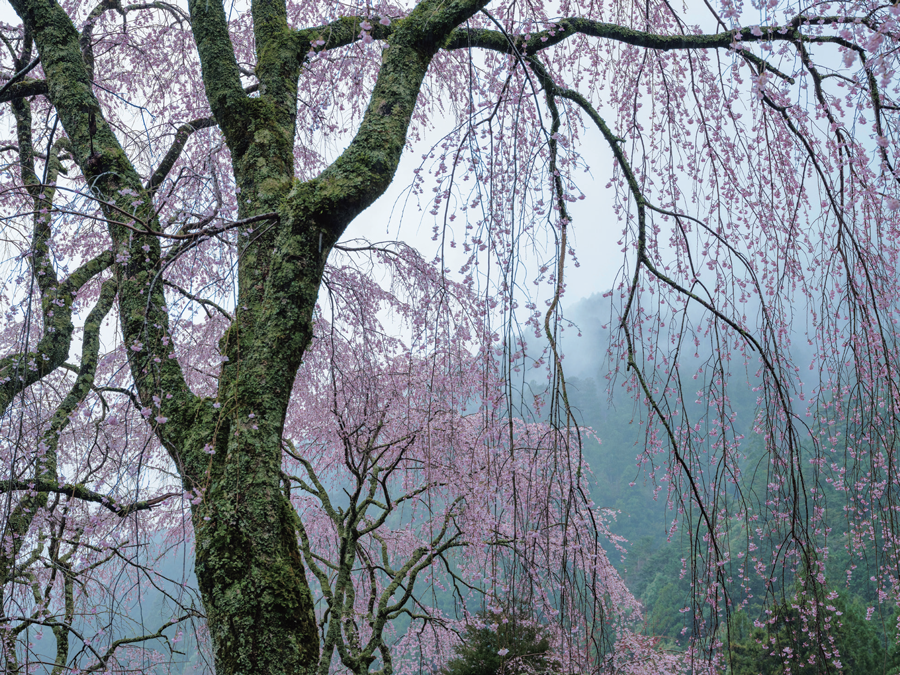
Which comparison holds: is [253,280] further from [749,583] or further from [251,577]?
[749,583]

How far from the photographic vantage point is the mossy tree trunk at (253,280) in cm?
146

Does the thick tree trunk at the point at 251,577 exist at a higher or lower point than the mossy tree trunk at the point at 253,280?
lower

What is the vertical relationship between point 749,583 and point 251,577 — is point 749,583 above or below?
below

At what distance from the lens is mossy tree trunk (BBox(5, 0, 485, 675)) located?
4.78ft

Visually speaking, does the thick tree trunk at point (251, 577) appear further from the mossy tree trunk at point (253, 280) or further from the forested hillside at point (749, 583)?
the forested hillside at point (749, 583)

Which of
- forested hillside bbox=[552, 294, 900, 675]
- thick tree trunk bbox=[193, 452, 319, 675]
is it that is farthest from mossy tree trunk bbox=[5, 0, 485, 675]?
forested hillside bbox=[552, 294, 900, 675]

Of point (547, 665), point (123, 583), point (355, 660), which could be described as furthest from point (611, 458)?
point (123, 583)

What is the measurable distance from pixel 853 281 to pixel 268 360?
182cm

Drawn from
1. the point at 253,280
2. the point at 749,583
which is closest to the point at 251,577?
the point at 253,280

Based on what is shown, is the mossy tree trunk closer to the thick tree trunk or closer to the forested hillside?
the thick tree trunk

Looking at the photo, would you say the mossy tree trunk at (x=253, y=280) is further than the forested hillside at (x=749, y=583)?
No

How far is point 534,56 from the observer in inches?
91.0

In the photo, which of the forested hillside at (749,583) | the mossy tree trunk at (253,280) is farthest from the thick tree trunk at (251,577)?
the forested hillside at (749,583)

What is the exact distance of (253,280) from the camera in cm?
181
